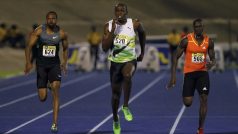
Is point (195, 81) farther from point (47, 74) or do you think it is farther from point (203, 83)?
point (47, 74)

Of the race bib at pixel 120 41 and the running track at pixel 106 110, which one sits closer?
the race bib at pixel 120 41

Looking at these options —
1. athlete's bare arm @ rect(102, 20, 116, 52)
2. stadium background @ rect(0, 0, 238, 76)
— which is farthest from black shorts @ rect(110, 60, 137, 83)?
stadium background @ rect(0, 0, 238, 76)

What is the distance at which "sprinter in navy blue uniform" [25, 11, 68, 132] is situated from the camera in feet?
51.1

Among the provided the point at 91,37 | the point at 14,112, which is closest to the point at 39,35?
the point at 14,112

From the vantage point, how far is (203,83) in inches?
588

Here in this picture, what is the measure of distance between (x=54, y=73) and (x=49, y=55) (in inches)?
12.3

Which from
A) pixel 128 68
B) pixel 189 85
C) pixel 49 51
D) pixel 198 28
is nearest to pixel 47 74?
pixel 49 51

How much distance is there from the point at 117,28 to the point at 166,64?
1144 inches

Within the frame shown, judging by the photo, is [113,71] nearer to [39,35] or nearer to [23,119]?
[39,35]

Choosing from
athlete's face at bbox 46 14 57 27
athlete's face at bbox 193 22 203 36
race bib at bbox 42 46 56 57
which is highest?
athlete's face at bbox 46 14 57 27

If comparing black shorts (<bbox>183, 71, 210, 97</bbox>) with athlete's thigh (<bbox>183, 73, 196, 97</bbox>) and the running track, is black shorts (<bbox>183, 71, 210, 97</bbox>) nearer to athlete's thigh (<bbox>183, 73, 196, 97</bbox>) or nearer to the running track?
athlete's thigh (<bbox>183, 73, 196, 97</bbox>)

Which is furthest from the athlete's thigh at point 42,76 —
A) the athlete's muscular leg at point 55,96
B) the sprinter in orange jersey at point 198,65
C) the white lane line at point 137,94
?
the sprinter in orange jersey at point 198,65

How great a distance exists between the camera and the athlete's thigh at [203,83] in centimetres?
1488

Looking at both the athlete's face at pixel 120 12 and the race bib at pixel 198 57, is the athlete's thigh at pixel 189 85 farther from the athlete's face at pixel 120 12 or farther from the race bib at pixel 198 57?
the athlete's face at pixel 120 12
